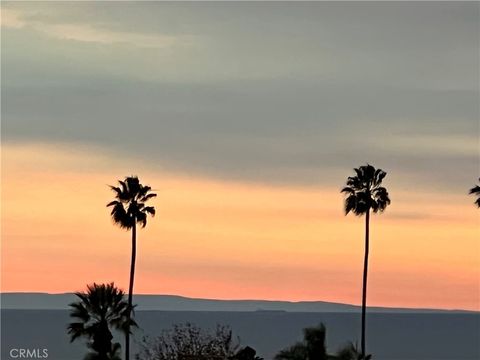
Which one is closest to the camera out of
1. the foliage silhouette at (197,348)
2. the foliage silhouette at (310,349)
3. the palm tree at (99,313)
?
the foliage silhouette at (310,349)

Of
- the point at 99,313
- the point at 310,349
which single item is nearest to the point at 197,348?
the point at 310,349

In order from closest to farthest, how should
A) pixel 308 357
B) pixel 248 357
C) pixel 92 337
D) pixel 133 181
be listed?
1. pixel 308 357
2. pixel 248 357
3. pixel 92 337
4. pixel 133 181

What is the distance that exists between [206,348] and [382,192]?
42.1 meters

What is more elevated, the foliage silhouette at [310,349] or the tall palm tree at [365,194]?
the tall palm tree at [365,194]

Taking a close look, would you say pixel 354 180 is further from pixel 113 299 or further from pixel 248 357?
pixel 248 357

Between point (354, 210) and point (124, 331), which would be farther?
point (354, 210)

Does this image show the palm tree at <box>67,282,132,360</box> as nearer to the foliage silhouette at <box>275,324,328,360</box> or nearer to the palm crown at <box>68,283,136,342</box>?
the palm crown at <box>68,283,136,342</box>

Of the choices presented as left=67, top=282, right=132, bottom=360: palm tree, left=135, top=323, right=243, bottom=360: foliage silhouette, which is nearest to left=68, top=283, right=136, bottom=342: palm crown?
left=67, top=282, right=132, bottom=360: palm tree

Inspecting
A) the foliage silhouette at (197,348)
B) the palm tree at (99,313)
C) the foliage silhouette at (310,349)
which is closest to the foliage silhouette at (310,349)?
the foliage silhouette at (310,349)

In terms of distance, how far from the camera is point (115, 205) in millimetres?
109062

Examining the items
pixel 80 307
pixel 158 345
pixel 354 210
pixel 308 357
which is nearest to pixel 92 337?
pixel 80 307

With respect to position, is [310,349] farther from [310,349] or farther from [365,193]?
[365,193]

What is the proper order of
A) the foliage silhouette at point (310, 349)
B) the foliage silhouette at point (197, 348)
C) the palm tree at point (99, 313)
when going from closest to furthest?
the foliage silhouette at point (310, 349) → the foliage silhouette at point (197, 348) → the palm tree at point (99, 313)

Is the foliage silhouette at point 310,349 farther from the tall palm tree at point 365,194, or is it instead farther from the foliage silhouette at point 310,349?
the tall palm tree at point 365,194
